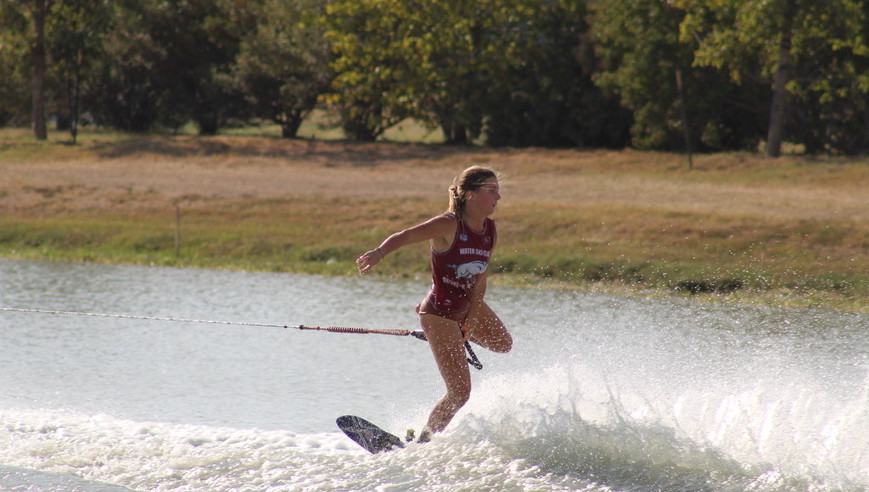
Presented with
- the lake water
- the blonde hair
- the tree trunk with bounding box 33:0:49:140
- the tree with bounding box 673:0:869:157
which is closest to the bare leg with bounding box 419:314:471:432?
the lake water

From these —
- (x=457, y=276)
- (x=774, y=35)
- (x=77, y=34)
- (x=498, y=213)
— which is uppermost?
(x=774, y=35)

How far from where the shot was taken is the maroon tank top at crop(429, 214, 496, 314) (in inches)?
245

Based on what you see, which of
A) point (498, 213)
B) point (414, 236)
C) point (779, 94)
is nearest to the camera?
point (414, 236)

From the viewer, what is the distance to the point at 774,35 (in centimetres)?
2688

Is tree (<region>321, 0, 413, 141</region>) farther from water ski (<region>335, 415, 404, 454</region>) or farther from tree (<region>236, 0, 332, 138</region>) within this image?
water ski (<region>335, 415, 404, 454</region>)

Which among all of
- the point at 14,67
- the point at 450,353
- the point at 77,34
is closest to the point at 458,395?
the point at 450,353

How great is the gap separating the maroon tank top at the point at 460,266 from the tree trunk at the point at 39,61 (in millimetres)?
32979

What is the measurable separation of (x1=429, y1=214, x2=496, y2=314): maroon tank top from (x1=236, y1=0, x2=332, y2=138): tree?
2883 cm

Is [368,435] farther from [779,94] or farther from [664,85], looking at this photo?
[664,85]

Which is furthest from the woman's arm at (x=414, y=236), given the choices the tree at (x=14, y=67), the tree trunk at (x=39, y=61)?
the tree at (x=14, y=67)

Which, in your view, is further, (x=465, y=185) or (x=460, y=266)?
(x=460, y=266)

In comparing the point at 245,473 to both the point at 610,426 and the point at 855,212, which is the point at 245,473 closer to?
the point at 610,426

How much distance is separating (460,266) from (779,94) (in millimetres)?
23519

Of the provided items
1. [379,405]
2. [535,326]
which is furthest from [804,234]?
[379,405]
